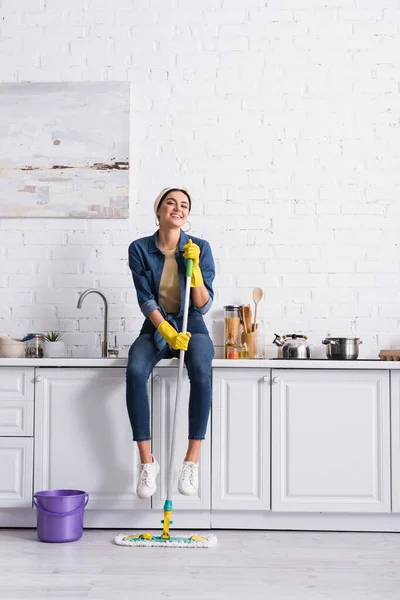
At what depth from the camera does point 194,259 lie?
3.26 m

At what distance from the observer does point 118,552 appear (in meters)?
2.81

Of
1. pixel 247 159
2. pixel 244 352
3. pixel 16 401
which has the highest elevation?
pixel 247 159

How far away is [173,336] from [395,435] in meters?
1.08

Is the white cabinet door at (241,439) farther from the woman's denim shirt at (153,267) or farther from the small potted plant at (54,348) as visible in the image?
the small potted plant at (54,348)

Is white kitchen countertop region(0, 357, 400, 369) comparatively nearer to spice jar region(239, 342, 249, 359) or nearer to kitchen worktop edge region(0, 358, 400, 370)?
kitchen worktop edge region(0, 358, 400, 370)

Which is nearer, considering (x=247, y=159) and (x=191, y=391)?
(x=191, y=391)

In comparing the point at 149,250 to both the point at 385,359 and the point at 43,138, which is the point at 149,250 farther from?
the point at 385,359

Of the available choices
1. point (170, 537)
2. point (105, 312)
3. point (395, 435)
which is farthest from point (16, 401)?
point (395, 435)

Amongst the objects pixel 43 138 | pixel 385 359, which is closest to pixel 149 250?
pixel 43 138

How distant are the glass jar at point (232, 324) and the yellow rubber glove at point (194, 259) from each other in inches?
17.9

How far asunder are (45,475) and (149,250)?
44.4 inches

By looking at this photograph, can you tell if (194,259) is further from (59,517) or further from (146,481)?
(59,517)

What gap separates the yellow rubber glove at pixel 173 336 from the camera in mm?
3113

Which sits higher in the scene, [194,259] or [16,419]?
[194,259]
